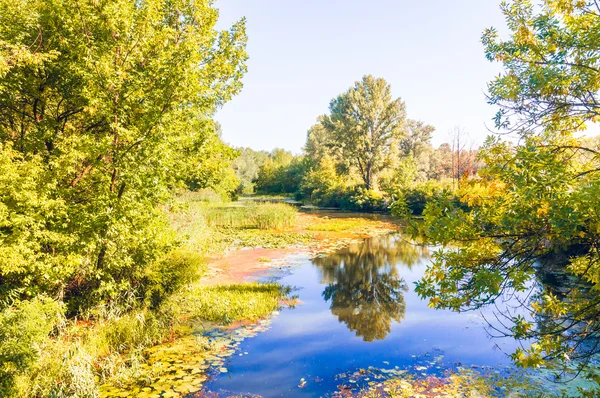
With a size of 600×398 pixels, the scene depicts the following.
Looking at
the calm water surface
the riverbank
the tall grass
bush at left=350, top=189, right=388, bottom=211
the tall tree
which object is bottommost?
the calm water surface

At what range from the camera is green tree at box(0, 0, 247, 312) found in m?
7.33

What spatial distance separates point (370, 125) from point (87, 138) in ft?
135

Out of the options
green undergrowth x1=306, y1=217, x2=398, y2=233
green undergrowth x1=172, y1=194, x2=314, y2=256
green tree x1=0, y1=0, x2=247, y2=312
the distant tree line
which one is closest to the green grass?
green tree x1=0, y1=0, x2=247, y2=312

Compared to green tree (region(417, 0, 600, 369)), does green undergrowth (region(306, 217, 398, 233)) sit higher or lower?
lower

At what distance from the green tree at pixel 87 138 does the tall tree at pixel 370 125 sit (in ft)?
124

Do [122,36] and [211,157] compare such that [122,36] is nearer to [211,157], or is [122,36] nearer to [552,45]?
[211,157]

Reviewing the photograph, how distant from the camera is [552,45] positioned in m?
4.83

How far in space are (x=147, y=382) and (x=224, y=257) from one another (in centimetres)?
1125

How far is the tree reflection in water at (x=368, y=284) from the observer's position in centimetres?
1058

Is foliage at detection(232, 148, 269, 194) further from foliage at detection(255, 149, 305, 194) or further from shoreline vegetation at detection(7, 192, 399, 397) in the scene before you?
shoreline vegetation at detection(7, 192, 399, 397)

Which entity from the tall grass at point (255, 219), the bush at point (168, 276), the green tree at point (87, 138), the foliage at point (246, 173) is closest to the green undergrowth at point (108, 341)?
the bush at point (168, 276)

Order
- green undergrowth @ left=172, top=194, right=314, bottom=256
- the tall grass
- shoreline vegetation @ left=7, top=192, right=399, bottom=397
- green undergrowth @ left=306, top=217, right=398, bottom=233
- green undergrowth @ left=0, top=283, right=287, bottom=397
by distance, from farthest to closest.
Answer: green undergrowth @ left=306, top=217, right=398, bottom=233 < the tall grass < green undergrowth @ left=172, top=194, right=314, bottom=256 < shoreline vegetation @ left=7, top=192, right=399, bottom=397 < green undergrowth @ left=0, top=283, right=287, bottom=397

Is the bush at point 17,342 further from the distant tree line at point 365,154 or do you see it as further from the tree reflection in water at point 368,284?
the distant tree line at point 365,154

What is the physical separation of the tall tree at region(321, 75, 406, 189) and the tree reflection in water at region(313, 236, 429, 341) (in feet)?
79.4
